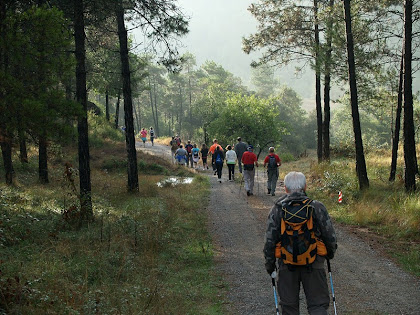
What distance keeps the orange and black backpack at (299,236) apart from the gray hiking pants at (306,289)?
15cm

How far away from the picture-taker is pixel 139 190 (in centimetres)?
1533

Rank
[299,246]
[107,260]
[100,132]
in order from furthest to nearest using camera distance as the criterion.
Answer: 1. [100,132]
2. [107,260]
3. [299,246]

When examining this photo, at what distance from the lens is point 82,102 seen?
9.84 metres

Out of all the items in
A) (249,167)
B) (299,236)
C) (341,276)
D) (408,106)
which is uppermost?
(408,106)

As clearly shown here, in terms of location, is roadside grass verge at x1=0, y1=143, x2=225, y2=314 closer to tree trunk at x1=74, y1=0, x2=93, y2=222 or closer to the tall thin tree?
tree trunk at x1=74, y1=0, x2=93, y2=222

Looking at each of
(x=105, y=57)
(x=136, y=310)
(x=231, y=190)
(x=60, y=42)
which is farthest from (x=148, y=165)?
(x=136, y=310)

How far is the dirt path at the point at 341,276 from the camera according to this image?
563cm

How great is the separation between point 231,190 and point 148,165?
8.55 metres

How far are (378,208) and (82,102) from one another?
8483 mm

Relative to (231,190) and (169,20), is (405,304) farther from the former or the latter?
(231,190)

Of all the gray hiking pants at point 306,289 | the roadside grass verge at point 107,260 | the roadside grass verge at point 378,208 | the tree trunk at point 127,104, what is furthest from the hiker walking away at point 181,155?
the gray hiking pants at point 306,289

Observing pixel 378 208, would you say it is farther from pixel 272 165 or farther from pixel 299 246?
pixel 299 246

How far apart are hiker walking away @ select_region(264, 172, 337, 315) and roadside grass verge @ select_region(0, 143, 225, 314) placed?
181 centimetres

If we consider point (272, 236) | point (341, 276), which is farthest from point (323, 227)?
point (341, 276)
